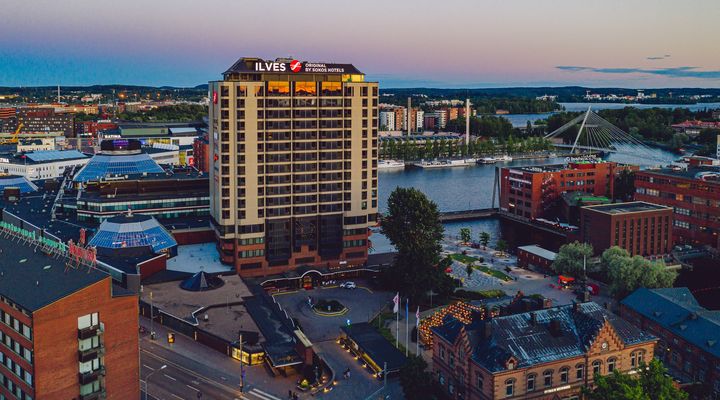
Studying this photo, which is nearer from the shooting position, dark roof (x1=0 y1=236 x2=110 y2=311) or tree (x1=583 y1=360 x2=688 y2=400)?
tree (x1=583 y1=360 x2=688 y2=400)

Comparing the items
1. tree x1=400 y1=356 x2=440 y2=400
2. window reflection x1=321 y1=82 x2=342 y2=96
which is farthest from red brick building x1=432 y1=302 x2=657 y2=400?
window reflection x1=321 y1=82 x2=342 y2=96

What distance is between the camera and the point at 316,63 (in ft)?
310

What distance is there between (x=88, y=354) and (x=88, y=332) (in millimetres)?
1636

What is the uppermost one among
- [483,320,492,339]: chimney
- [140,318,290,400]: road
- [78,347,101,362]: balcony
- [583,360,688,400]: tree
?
[483,320,492,339]: chimney

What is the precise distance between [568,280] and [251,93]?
165 ft

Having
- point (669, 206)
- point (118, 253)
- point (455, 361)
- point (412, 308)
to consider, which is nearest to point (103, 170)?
point (118, 253)

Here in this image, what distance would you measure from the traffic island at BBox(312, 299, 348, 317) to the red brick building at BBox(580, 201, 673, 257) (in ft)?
160

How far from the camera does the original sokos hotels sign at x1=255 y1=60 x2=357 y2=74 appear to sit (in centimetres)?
9156

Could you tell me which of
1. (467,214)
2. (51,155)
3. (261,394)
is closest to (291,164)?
(261,394)

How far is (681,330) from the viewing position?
64.4 metres

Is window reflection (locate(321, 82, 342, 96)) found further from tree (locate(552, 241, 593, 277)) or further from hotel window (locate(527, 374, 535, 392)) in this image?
hotel window (locate(527, 374, 535, 392))

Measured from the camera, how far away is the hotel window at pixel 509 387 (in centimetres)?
5128

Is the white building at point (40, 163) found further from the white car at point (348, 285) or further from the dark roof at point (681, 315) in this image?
the dark roof at point (681, 315)

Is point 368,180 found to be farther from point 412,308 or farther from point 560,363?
point 560,363
